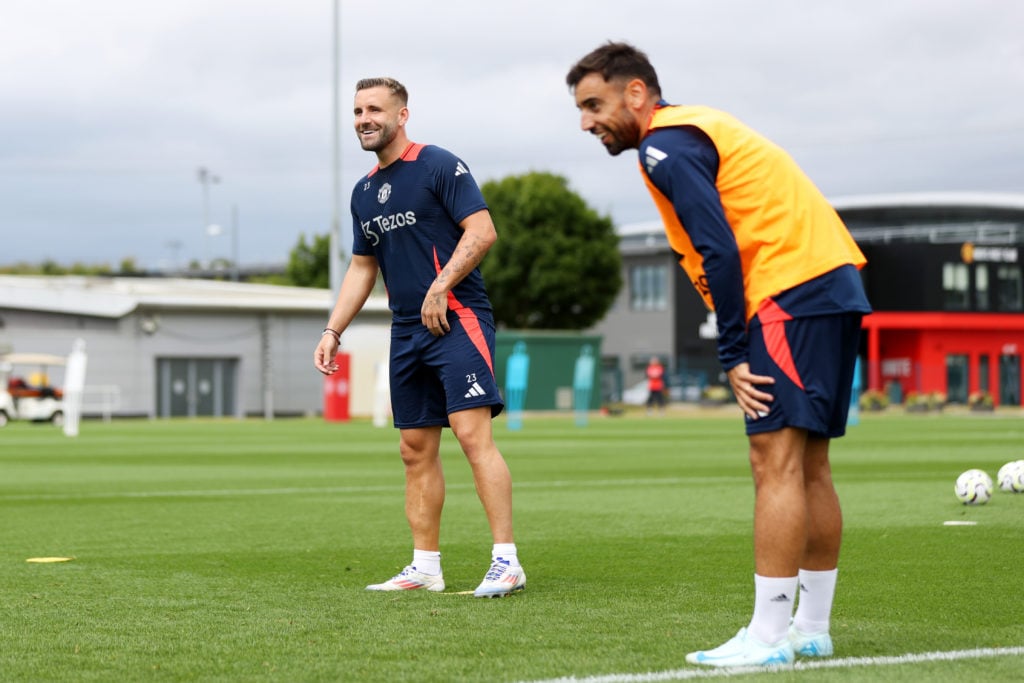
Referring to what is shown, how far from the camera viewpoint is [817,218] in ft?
15.2

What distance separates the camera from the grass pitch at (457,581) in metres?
4.64

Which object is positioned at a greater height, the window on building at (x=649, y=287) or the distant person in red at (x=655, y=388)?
the window on building at (x=649, y=287)

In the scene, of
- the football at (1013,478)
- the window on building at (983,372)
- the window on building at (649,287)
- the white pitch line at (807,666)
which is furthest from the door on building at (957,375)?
the white pitch line at (807,666)

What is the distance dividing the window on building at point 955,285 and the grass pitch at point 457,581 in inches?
2176

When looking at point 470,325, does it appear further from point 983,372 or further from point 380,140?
point 983,372

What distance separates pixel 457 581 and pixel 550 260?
55597 millimetres

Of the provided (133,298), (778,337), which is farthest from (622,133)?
(133,298)

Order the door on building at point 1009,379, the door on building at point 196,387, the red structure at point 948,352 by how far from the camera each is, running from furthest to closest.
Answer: the door on building at point 1009,379, the red structure at point 948,352, the door on building at point 196,387

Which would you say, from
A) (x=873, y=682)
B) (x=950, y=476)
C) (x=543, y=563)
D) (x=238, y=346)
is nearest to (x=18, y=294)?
(x=238, y=346)

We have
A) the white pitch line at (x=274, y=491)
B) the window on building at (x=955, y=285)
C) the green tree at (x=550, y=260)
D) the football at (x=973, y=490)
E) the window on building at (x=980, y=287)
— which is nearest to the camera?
the football at (x=973, y=490)

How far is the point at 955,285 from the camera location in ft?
224

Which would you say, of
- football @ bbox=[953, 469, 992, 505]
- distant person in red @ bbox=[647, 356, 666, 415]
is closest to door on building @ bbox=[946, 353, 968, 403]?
distant person in red @ bbox=[647, 356, 666, 415]

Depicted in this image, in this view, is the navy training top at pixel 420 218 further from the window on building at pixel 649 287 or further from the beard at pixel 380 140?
the window on building at pixel 649 287

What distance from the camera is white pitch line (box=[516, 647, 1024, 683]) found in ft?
13.9
